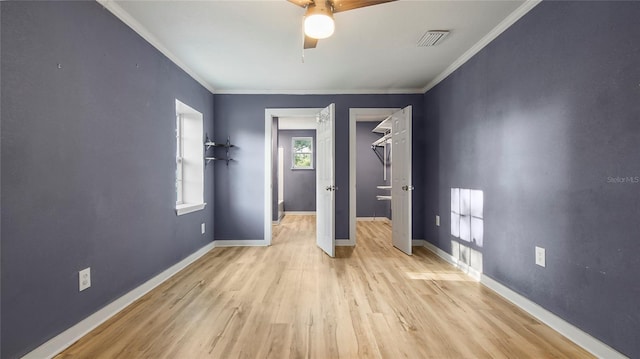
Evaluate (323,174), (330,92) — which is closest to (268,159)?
(323,174)

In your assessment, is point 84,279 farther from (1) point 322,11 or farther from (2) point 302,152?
(2) point 302,152

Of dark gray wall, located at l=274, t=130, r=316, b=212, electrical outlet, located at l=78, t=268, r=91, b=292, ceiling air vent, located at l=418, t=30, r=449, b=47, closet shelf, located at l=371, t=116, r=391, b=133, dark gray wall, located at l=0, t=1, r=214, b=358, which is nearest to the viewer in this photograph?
dark gray wall, located at l=0, t=1, r=214, b=358

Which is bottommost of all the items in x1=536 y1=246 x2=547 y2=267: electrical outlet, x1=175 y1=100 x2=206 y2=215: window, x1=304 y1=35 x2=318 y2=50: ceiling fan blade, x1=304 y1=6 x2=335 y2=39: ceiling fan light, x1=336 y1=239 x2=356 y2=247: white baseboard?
x1=336 y1=239 x2=356 y2=247: white baseboard

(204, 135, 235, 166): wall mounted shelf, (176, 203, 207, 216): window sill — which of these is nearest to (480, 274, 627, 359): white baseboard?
(176, 203, 207, 216): window sill

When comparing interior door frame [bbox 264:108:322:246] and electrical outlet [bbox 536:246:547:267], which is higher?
interior door frame [bbox 264:108:322:246]

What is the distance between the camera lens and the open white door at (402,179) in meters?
3.75

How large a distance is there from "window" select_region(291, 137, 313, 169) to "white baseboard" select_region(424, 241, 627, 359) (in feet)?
17.9

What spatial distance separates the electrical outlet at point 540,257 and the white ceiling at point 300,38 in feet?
6.08

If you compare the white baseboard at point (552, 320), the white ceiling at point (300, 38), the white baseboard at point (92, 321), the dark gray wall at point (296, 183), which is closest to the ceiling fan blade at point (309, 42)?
the white ceiling at point (300, 38)

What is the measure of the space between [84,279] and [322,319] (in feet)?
5.44

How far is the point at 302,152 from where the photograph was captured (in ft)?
25.7

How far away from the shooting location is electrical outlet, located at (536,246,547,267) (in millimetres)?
2017

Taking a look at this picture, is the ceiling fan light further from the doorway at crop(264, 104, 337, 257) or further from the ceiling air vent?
the doorway at crop(264, 104, 337, 257)

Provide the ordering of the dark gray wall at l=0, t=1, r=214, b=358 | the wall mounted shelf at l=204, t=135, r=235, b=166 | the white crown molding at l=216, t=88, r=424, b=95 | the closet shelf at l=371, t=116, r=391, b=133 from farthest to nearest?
the closet shelf at l=371, t=116, r=391, b=133
the white crown molding at l=216, t=88, r=424, b=95
the wall mounted shelf at l=204, t=135, r=235, b=166
the dark gray wall at l=0, t=1, r=214, b=358
